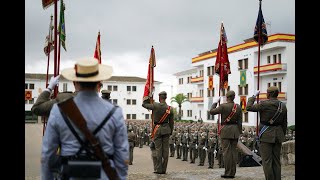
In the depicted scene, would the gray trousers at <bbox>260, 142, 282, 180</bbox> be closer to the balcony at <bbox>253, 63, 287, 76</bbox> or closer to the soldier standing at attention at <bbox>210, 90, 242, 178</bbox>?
the soldier standing at attention at <bbox>210, 90, 242, 178</bbox>

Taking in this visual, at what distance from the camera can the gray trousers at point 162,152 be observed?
32.2 ft

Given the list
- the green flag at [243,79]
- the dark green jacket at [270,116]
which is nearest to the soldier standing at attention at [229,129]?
the dark green jacket at [270,116]

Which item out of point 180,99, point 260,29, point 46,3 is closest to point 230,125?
point 260,29

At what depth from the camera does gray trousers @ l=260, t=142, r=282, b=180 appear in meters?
7.69

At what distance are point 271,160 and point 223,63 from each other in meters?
4.01

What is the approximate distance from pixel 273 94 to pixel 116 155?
473 cm

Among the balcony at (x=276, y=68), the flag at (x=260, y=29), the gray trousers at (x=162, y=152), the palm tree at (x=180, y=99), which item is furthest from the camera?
the palm tree at (x=180, y=99)

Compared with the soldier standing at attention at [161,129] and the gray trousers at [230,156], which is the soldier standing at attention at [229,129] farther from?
the soldier standing at attention at [161,129]

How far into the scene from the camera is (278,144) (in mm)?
7750

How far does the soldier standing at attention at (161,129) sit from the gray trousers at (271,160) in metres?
2.74

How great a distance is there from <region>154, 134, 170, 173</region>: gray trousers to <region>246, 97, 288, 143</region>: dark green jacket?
9.21ft
